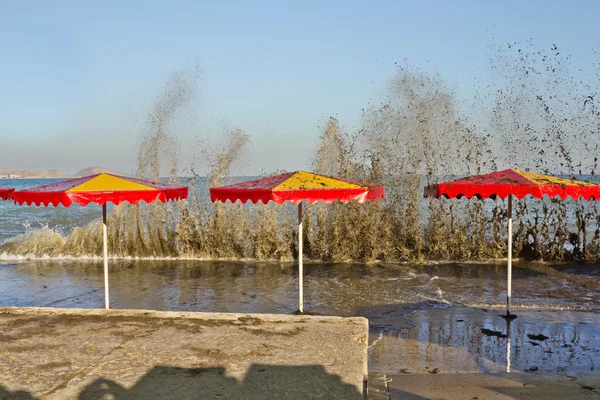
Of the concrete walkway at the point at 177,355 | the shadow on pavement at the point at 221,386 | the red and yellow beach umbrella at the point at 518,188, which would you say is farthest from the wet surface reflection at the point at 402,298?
the red and yellow beach umbrella at the point at 518,188

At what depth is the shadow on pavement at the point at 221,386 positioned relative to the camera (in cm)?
460

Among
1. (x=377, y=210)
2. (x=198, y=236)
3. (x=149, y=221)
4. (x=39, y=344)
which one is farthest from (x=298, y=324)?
(x=149, y=221)

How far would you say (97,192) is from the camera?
23.3 feet

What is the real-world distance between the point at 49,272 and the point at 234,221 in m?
5.19

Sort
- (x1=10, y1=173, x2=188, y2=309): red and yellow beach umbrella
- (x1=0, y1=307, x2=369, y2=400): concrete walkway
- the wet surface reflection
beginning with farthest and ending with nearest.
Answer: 1. the wet surface reflection
2. (x1=10, y1=173, x2=188, y2=309): red and yellow beach umbrella
3. (x1=0, y1=307, x2=369, y2=400): concrete walkway

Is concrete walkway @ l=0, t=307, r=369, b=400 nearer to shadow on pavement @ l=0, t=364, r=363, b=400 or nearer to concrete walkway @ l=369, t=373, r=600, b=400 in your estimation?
shadow on pavement @ l=0, t=364, r=363, b=400

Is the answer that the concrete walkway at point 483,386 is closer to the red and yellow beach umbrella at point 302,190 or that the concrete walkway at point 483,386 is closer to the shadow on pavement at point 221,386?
the shadow on pavement at point 221,386

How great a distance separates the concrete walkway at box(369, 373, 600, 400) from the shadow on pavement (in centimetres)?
93

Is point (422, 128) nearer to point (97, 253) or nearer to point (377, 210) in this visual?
point (377, 210)

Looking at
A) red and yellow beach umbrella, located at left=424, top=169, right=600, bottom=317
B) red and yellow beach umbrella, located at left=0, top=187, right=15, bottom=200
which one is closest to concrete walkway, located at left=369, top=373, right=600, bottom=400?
red and yellow beach umbrella, located at left=424, top=169, right=600, bottom=317

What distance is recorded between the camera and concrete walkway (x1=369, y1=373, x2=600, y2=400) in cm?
554

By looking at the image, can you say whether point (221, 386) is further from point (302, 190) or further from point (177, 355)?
point (302, 190)

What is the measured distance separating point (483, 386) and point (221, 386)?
2789 mm

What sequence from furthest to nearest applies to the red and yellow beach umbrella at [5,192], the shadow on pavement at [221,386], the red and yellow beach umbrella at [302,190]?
the red and yellow beach umbrella at [5,192] → the red and yellow beach umbrella at [302,190] → the shadow on pavement at [221,386]
